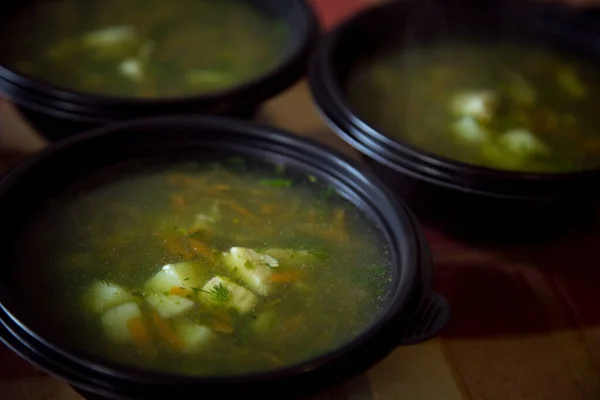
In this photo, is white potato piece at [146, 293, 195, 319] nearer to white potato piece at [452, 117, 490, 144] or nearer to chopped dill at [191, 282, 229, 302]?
chopped dill at [191, 282, 229, 302]

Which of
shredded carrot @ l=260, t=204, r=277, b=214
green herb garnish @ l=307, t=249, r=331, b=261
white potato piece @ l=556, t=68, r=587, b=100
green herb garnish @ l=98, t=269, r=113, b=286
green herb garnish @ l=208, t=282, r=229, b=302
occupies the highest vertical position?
green herb garnish @ l=98, t=269, r=113, b=286

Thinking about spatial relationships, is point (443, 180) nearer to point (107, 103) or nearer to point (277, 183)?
point (277, 183)

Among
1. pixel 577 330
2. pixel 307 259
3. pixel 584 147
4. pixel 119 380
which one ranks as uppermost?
pixel 119 380

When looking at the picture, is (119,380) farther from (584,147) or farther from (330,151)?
(584,147)

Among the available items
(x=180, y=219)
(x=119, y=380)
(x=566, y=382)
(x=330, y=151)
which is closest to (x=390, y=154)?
(x=330, y=151)

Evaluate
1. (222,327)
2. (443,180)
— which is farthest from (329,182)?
(222,327)

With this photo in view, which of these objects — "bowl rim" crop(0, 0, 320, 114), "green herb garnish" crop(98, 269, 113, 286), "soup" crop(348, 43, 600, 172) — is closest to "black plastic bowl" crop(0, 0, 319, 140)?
"bowl rim" crop(0, 0, 320, 114)
